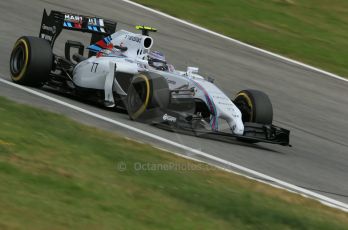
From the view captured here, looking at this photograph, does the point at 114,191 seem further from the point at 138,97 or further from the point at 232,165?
the point at 138,97

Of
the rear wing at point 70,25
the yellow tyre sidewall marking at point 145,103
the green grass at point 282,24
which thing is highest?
the green grass at point 282,24

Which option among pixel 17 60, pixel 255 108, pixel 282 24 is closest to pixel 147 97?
pixel 255 108

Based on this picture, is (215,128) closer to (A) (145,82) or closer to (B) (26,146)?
(A) (145,82)

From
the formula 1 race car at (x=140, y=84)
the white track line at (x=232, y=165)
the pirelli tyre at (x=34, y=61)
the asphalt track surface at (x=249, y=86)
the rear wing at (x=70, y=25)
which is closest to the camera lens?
the white track line at (x=232, y=165)

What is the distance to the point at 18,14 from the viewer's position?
59.2 feet

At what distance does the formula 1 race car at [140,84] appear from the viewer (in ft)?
36.2

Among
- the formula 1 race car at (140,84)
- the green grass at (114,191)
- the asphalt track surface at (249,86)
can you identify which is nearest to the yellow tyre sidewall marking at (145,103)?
the formula 1 race car at (140,84)

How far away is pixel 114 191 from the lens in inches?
279

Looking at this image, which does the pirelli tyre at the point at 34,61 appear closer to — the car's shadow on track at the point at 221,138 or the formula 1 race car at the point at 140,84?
the formula 1 race car at the point at 140,84

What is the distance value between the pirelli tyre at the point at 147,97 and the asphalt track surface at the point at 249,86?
0.18 metres

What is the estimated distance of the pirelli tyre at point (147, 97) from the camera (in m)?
10.9

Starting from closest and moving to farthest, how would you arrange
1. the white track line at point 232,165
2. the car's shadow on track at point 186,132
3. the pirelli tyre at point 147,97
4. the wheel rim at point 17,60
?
the white track line at point 232,165, the pirelli tyre at point 147,97, the car's shadow on track at point 186,132, the wheel rim at point 17,60

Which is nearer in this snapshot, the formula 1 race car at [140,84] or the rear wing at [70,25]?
the formula 1 race car at [140,84]

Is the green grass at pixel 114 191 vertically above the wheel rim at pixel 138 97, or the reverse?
the wheel rim at pixel 138 97
